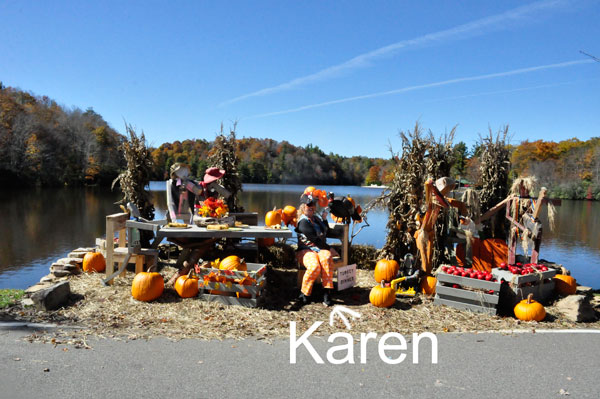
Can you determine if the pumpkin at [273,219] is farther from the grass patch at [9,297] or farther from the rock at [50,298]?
the grass patch at [9,297]

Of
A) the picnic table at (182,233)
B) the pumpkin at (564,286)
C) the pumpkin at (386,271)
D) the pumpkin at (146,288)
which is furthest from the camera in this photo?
the pumpkin at (386,271)

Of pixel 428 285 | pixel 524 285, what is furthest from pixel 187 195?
A: pixel 524 285

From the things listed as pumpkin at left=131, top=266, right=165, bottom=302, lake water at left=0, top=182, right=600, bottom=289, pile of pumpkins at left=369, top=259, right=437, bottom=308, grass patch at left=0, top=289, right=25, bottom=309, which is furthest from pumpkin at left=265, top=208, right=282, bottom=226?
grass patch at left=0, top=289, right=25, bottom=309

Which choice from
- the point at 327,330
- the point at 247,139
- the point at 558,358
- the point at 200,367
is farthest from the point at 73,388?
the point at 247,139

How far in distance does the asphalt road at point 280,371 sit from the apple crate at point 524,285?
1.15 m

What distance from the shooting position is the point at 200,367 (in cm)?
417

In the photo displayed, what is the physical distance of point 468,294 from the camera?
20.0 feet

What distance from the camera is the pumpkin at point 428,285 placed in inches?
270

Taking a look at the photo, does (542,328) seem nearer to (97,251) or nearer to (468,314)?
(468,314)

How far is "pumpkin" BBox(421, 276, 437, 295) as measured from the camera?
22.5 feet

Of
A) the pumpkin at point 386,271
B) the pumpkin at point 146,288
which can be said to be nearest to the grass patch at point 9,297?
the pumpkin at point 146,288

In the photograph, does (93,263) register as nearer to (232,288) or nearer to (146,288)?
(146,288)

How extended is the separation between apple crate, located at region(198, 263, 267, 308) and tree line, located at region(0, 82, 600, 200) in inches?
1187

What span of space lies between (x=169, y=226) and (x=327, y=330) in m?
3.22
